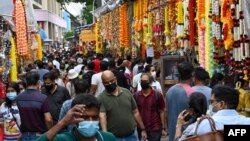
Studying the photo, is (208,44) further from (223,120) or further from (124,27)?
(124,27)

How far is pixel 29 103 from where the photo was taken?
8680 millimetres

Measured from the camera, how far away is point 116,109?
8383 millimetres

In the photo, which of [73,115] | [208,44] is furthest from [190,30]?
[73,115]

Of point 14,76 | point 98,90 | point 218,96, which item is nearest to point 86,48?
point 14,76

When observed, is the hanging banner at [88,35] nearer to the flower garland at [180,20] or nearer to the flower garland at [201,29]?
the flower garland at [180,20]

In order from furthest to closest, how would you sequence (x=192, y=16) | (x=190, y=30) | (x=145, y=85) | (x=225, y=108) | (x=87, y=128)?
1. (x=190, y=30)
2. (x=192, y=16)
3. (x=145, y=85)
4. (x=225, y=108)
5. (x=87, y=128)

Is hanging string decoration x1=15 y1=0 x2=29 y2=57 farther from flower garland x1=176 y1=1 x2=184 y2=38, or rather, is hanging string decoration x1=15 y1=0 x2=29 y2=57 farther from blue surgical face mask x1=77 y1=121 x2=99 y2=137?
blue surgical face mask x1=77 y1=121 x2=99 y2=137

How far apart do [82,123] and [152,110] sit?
5.20 m

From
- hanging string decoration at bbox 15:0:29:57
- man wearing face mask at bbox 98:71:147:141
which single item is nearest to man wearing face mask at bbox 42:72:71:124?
man wearing face mask at bbox 98:71:147:141

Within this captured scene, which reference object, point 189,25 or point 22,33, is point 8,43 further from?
point 189,25

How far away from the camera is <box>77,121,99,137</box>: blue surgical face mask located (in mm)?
4797

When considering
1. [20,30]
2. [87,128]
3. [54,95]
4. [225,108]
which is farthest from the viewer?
[20,30]

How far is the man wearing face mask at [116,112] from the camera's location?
8.35 meters

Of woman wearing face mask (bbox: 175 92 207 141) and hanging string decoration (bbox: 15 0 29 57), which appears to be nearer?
woman wearing face mask (bbox: 175 92 207 141)
